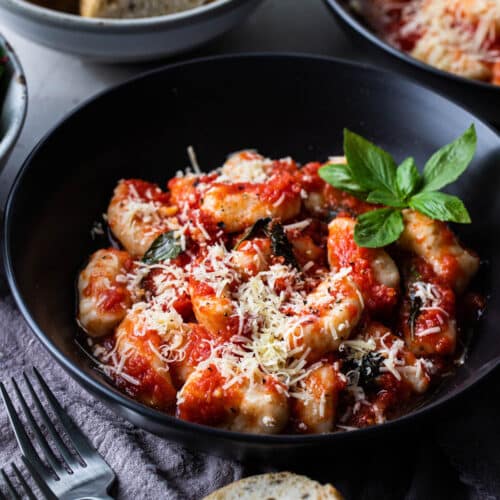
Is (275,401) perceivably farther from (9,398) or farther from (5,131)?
(5,131)

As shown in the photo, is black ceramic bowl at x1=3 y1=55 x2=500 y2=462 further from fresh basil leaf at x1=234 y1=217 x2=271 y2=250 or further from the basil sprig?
fresh basil leaf at x1=234 y1=217 x2=271 y2=250

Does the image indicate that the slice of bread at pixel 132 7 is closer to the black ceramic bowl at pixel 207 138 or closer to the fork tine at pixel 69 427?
the black ceramic bowl at pixel 207 138

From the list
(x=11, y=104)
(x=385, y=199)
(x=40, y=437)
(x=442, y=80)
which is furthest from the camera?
(x=442, y=80)

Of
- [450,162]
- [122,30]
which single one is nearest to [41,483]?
[450,162]

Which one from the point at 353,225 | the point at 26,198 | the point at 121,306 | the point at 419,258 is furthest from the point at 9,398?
the point at 419,258

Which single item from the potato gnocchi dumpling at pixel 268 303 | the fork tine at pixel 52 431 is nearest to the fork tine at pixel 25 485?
the fork tine at pixel 52 431

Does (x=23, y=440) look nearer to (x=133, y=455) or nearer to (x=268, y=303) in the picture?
(x=133, y=455)

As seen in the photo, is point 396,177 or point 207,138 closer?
point 396,177
